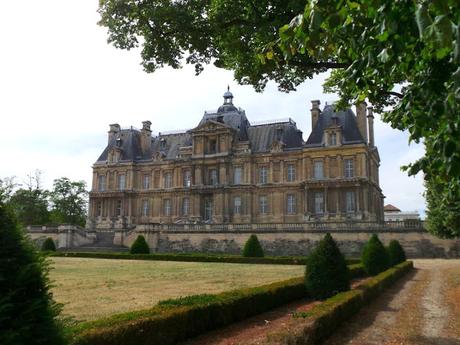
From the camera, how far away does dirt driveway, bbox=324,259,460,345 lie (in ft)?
26.5

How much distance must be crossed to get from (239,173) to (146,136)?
14.2m

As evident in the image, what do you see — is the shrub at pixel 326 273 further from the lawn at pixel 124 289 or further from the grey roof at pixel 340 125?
the grey roof at pixel 340 125

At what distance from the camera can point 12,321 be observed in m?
3.54

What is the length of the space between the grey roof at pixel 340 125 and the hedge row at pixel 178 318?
3207 cm

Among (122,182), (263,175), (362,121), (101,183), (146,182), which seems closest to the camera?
(362,121)

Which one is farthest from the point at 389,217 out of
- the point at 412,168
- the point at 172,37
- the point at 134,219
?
the point at 412,168

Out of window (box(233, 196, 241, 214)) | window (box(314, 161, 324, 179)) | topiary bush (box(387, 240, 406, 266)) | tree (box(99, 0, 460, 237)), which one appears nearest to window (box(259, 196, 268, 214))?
window (box(233, 196, 241, 214))

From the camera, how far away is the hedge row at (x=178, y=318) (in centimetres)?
584

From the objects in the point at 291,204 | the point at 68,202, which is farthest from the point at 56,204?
the point at 291,204

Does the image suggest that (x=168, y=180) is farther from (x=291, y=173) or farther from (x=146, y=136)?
(x=291, y=173)

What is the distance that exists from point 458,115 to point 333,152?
38629mm

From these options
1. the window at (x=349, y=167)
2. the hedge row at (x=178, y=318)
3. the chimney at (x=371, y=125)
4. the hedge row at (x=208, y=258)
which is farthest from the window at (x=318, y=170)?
the hedge row at (x=178, y=318)

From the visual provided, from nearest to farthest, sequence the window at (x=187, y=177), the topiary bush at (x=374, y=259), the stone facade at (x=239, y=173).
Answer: the topiary bush at (x=374, y=259)
the stone facade at (x=239, y=173)
the window at (x=187, y=177)

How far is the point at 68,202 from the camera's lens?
210 ft
